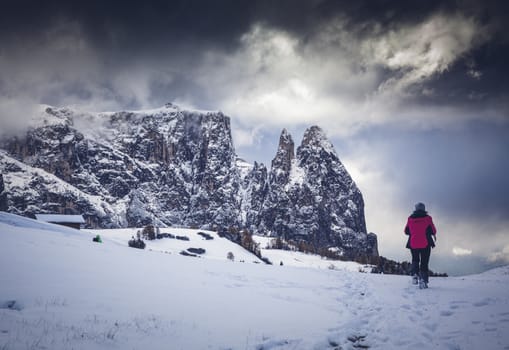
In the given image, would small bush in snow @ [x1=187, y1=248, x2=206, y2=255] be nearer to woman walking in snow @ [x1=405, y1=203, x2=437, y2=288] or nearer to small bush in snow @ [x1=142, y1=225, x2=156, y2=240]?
small bush in snow @ [x1=142, y1=225, x2=156, y2=240]

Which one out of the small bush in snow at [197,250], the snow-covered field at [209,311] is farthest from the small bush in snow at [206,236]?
the snow-covered field at [209,311]

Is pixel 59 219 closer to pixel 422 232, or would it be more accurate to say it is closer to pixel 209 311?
pixel 209 311

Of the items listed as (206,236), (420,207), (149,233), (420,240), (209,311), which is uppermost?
(420,207)

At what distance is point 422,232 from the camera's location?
1332cm

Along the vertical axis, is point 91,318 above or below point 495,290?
below

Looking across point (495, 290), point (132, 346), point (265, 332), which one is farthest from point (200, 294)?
point (495, 290)

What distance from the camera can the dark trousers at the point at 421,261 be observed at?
43.0ft

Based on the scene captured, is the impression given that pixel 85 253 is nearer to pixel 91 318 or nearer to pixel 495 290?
pixel 91 318

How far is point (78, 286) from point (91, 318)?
2599mm

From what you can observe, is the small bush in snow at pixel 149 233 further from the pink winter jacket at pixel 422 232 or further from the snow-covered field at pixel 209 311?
the pink winter jacket at pixel 422 232

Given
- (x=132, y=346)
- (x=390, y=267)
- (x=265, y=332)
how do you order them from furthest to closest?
(x=390, y=267), (x=265, y=332), (x=132, y=346)

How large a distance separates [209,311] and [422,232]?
993 cm

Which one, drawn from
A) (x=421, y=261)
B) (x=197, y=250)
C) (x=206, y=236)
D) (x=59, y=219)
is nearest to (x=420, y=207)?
(x=421, y=261)

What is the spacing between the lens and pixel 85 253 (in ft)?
46.6
